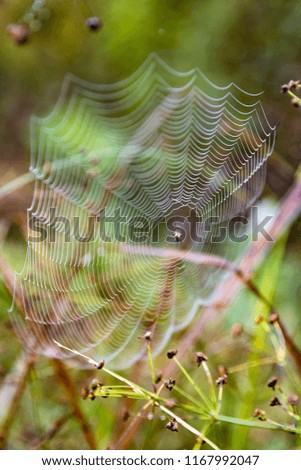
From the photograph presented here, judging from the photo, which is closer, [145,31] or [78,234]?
[78,234]

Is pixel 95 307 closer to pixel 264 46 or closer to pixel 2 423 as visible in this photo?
pixel 2 423

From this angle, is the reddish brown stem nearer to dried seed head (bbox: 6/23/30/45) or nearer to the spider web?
the spider web

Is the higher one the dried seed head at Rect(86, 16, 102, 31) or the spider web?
the dried seed head at Rect(86, 16, 102, 31)

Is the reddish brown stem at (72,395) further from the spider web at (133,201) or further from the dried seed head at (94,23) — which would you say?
the dried seed head at (94,23)

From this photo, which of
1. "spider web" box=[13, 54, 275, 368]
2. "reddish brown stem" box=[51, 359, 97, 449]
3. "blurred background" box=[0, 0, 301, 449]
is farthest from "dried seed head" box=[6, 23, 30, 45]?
"reddish brown stem" box=[51, 359, 97, 449]
